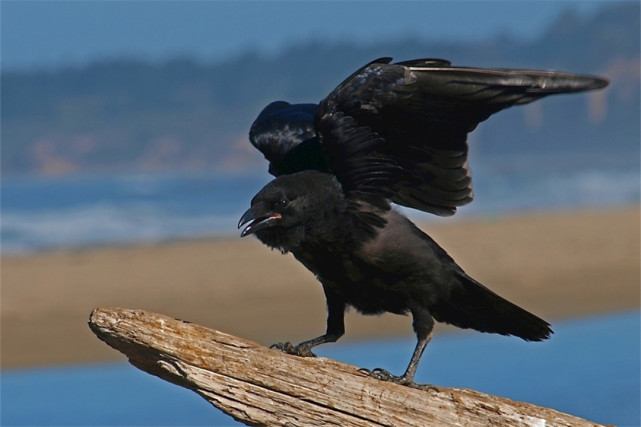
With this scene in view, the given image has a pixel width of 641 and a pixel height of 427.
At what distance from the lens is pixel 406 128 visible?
6.61 metres

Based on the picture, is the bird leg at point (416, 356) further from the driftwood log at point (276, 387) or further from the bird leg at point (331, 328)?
the bird leg at point (331, 328)

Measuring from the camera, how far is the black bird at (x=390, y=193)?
6.38m

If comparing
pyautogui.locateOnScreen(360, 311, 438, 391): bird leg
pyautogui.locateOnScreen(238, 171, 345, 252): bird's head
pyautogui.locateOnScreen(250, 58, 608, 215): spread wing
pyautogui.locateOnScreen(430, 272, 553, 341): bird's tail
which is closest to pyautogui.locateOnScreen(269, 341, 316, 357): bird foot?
pyautogui.locateOnScreen(360, 311, 438, 391): bird leg

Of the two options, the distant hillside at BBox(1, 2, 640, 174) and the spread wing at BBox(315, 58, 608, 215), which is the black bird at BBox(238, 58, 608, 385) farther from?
the distant hillside at BBox(1, 2, 640, 174)

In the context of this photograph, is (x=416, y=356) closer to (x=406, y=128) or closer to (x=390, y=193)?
(x=390, y=193)

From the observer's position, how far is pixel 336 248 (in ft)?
21.5

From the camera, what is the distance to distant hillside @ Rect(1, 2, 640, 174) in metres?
87.3

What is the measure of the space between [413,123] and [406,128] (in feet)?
0.18

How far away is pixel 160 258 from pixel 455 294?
1421 centimetres

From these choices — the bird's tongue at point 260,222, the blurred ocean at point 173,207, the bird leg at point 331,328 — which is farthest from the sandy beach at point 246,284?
the bird's tongue at point 260,222

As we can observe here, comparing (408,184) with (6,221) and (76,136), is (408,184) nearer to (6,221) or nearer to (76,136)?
(6,221)

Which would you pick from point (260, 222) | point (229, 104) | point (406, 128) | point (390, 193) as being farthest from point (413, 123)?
point (229, 104)

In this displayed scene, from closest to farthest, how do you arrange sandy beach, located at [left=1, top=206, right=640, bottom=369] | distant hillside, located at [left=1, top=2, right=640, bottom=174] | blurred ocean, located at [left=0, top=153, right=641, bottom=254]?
1. sandy beach, located at [left=1, top=206, right=640, bottom=369]
2. blurred ocean, located at [left=0, top=153, right=641, bottom=254]
3. distant hillside, located at [left=1, top=2, right=640, bottom=174]

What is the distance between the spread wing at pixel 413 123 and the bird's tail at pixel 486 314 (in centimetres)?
48
